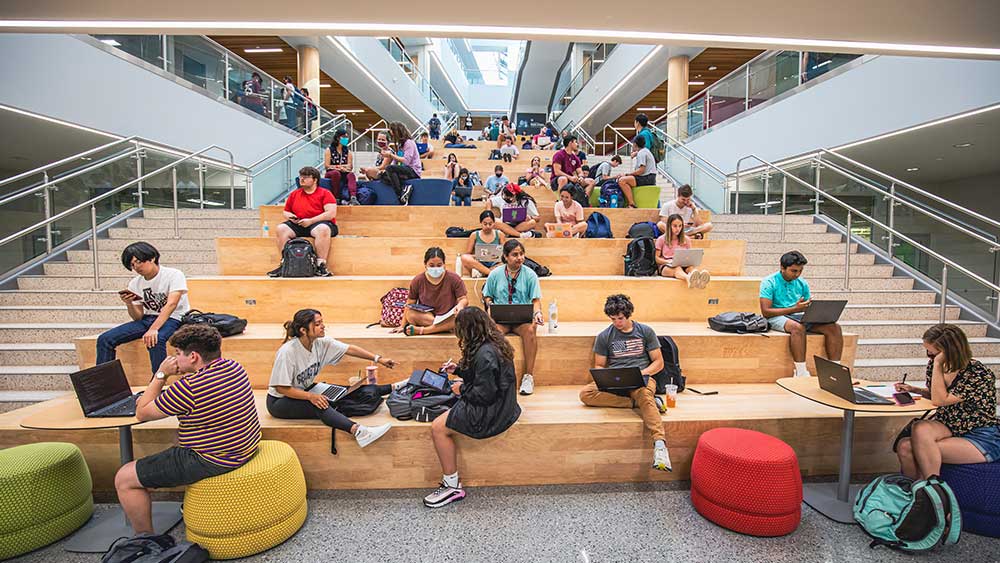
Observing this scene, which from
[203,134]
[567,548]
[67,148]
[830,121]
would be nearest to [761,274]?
[830,121]

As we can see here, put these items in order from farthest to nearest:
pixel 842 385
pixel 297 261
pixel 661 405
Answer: pixel 297 261 < pixel 661 405 < pixel 842 385

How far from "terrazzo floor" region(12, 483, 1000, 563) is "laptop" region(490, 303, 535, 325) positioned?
150 cm

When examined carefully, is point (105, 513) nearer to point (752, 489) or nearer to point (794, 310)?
point (752, 489)

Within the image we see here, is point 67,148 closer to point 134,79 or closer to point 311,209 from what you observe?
point 134,79

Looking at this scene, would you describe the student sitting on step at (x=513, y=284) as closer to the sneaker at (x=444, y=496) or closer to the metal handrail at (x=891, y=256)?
the sneaker at (x=444, y=496)

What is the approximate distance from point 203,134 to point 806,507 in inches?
392

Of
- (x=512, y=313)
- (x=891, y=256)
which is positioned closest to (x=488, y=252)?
(x=512, y=313)

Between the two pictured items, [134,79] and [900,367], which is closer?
[900,367]

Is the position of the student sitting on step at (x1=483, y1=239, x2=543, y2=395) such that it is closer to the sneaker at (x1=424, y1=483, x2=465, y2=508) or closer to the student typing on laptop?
the sneaker at (x1=424, y1=483, x2=465, y2=508)

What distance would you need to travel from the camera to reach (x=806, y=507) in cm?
335

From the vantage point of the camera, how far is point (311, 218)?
5988 millimetres

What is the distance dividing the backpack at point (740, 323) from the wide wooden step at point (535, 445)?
102cm

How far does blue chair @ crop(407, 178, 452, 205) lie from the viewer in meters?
8.03

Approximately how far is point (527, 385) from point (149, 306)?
3295 millimetres
